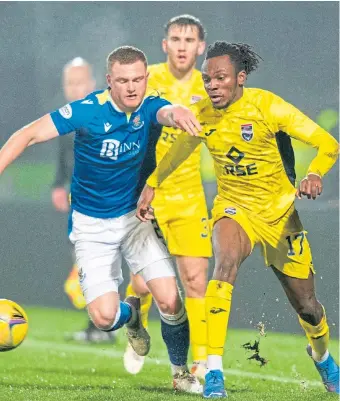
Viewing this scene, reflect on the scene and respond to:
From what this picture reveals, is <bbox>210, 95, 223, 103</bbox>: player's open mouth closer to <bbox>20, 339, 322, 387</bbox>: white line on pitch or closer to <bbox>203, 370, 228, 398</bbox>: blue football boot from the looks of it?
<bbox>203, 370, 228, 398</bbox>: blue football boot

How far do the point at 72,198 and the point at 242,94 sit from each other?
48.3 inches

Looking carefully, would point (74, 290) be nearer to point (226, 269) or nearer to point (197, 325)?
point (197, 325)

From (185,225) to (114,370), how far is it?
1.49 meters

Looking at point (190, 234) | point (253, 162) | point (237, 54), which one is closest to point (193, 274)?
point (190, 234)

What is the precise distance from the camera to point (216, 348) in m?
6.29

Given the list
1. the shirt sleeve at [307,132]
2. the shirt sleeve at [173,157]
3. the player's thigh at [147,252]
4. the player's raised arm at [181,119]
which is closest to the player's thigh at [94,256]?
the player's thigh at [147,252]

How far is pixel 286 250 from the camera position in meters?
6.77

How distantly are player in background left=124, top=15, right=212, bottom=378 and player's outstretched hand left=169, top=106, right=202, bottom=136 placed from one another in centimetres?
96

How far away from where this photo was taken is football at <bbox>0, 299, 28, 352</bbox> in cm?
630

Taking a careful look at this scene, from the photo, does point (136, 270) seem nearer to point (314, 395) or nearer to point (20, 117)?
point (314, 395)

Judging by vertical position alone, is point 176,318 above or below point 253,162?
below

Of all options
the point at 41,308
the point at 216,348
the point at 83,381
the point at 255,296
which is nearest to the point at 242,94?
the point at 216,348

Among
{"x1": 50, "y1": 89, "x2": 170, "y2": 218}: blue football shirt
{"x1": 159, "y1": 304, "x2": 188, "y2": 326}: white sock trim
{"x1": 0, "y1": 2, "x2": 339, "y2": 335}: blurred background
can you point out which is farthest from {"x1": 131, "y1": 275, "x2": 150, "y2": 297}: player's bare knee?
{"x1": 0, "y1": 2, "x2": 339, "y2": 335}: blurred background

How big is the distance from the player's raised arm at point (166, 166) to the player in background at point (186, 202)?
17.5 inches
